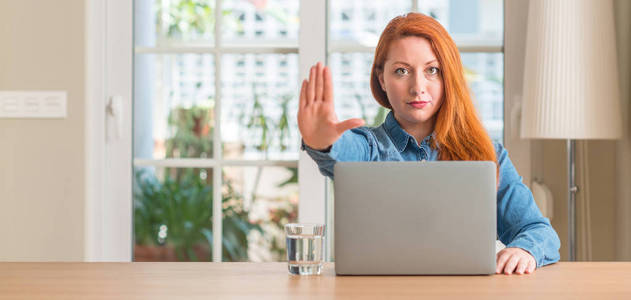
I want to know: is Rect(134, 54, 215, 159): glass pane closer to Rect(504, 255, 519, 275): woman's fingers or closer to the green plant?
the green plant

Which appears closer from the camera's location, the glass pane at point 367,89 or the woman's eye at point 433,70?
the woman's eye at point 433,70

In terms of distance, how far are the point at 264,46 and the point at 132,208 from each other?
810mm

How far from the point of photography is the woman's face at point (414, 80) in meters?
Result: 1.52

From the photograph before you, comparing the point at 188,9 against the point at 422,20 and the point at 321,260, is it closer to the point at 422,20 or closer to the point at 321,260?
the point at 422,20

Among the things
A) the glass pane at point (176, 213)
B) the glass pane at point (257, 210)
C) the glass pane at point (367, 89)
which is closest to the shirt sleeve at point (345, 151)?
the glass pane at point (367, 89)

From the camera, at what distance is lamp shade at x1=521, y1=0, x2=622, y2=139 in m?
2.18

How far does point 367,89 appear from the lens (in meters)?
2.78

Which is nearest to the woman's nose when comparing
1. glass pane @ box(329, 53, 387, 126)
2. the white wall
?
glass pane @ box(329, 53, 387, 126)

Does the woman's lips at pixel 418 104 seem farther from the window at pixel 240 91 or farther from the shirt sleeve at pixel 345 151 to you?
the window at pixel 240 91

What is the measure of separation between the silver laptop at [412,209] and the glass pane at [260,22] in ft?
5.62

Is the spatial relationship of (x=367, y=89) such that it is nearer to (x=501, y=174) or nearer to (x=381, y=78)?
(x=381, y=78)

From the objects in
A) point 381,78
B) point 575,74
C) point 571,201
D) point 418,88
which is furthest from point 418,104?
point 571,201

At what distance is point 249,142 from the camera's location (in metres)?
2.82

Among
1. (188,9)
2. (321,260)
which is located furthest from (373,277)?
(188,9)
